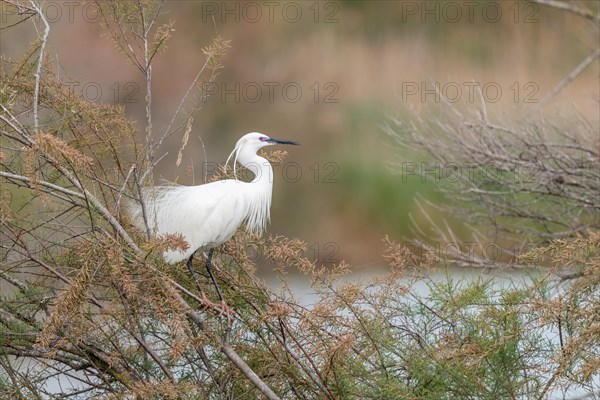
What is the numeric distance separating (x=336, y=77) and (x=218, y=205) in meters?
4.89

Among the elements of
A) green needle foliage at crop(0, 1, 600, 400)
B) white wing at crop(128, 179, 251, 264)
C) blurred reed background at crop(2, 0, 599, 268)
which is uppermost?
blurred reed background at crop(2, 0, 599, 268)


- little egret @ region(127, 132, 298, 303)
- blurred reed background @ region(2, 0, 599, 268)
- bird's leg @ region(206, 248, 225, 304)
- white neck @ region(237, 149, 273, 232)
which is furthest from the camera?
blurred reed background @ region(2, 0, 599, 268)

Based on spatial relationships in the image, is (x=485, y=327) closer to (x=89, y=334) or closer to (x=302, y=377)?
(x=302, y=377)

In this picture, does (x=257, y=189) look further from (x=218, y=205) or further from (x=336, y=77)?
(x=336, y=77)

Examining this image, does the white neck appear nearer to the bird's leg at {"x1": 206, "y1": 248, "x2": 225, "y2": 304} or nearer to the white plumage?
the white plumage

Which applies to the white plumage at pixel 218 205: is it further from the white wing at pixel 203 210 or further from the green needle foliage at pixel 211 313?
the green needle foliage at pixel 211 313

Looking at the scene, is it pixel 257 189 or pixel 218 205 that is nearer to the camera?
pixel 218 205

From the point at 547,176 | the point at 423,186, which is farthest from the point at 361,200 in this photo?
the point at 547,176

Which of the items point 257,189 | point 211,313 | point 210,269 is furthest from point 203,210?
point 211,313

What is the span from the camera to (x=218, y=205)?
158 inches

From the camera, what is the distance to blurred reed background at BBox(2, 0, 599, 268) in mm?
8344

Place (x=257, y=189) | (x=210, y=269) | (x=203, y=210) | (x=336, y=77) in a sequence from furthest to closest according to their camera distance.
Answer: (x=336, y=77) < (x=257, y=189) < (x=203, y=210) < (x=210, y=269)

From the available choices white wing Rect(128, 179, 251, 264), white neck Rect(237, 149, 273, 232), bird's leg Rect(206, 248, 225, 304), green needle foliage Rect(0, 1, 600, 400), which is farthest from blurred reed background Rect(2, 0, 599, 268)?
green needle foliage Rect(0, 1, 600, 400)

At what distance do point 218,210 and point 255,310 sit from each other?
2.16 ft
